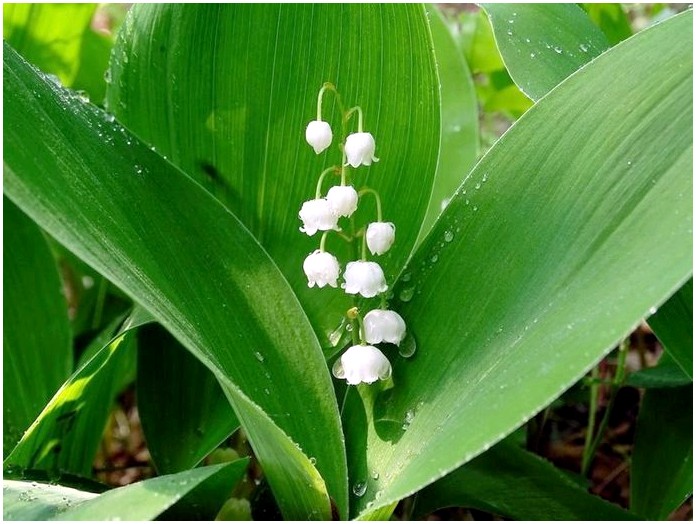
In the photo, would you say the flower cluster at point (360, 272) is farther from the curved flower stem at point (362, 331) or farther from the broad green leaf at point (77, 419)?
the broad green leaf at point (77, 419)

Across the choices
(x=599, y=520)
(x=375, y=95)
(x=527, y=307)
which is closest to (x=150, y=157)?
(x=375, y=95)

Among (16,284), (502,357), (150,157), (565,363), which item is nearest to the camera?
(565,363)

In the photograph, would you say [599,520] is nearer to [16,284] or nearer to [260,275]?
[260,275]

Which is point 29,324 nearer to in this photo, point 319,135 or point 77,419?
point 77,419

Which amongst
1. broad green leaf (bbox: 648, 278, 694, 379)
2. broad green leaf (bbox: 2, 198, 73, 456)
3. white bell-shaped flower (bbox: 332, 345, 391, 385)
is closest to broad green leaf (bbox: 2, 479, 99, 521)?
white bell-shaped flower (bbox: 332, 345, 391, 385)

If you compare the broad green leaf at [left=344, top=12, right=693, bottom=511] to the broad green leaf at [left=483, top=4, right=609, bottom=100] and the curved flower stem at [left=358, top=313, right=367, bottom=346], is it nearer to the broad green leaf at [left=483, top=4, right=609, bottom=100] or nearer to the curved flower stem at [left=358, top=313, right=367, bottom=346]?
the curved flower stem at [left=358, top=313, right=367, bottom=346]
